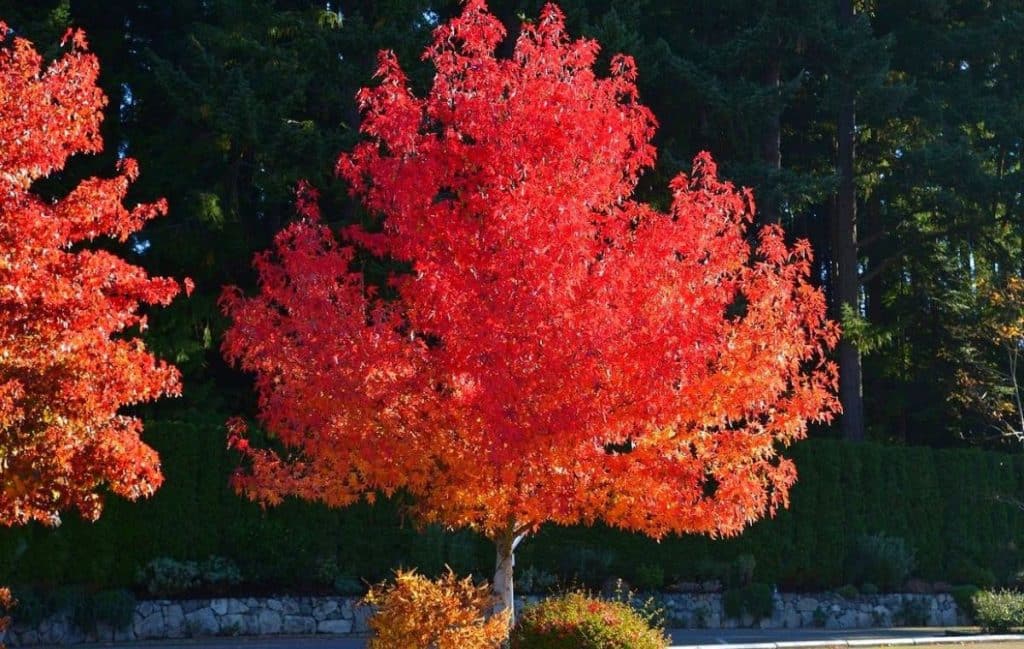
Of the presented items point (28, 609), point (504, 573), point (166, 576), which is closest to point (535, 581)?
point (166, 576)

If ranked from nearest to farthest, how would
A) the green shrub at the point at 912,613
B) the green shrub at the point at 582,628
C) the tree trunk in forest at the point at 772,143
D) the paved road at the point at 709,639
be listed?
the green shrub at the point at 582,628 < the paved road at the point at 709,639 < the green shrub at the point at 912,613 < the tree trunk in forest at the point at 772,143

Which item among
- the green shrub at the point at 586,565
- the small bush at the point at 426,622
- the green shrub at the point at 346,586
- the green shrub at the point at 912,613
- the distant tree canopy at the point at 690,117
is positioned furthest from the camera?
the green shrub at the point at 912,613

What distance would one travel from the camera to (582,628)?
1433cm

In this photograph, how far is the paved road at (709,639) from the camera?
20906 mm

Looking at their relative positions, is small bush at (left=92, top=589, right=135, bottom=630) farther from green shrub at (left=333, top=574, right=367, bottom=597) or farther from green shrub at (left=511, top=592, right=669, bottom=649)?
green shrub at (left=511, top=592, right=669, bottom=649)

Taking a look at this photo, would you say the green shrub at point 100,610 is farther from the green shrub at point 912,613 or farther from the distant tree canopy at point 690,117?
the green shrub at point 912,613

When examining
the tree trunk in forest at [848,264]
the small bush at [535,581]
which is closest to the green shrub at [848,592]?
the tree trunk in forest at [848,264]

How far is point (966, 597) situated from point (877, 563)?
1.93m

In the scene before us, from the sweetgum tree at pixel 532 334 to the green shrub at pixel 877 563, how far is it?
1309cm

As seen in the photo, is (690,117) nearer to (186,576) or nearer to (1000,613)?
(1000,613)

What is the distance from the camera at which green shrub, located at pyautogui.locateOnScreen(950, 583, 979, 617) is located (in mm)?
27156

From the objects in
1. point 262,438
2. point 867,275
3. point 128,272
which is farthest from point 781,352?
point 867,275

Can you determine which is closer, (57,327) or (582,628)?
(57,327)

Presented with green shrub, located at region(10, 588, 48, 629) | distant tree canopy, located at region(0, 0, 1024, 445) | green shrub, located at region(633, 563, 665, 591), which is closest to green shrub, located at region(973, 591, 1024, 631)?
green shrub, located at region(633, 563, 665, 591)
